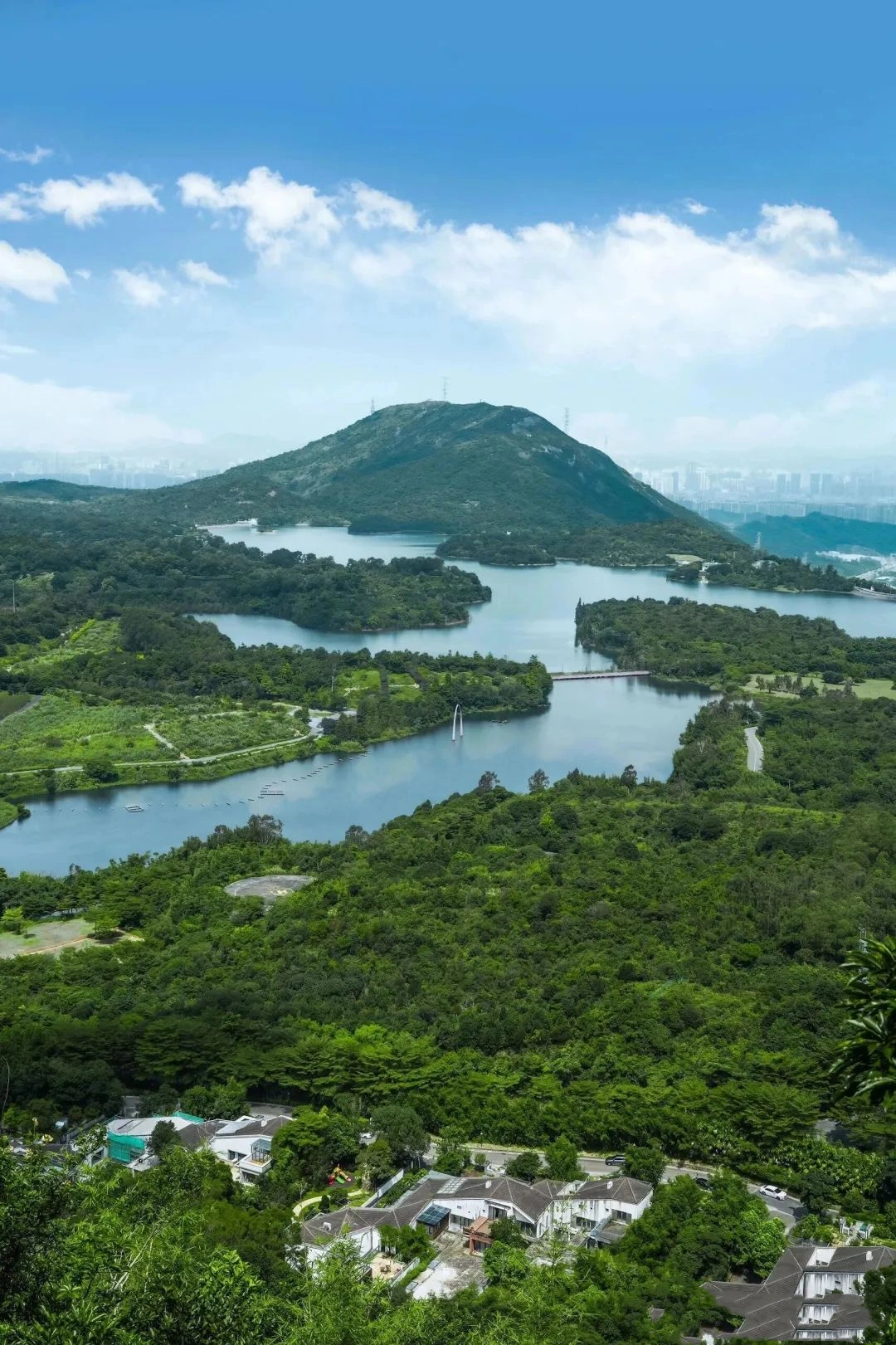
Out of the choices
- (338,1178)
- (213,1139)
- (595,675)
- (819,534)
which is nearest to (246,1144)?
(213,1139)

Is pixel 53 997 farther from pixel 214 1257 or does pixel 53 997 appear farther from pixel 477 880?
pixel 214 1257

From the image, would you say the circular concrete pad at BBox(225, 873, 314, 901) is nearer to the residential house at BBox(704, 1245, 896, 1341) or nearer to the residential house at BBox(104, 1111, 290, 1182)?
the residential house at BBox(104, 1111, 290, 1182)

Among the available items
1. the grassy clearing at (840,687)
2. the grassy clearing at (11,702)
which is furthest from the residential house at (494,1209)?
the grassy clearing at (840,687)

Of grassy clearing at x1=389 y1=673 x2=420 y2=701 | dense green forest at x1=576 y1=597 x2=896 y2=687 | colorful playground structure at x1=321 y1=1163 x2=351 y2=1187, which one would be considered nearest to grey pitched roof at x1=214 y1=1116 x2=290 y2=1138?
colorful playground structure at x1=321 y1=1163 x2=351 y2=1187

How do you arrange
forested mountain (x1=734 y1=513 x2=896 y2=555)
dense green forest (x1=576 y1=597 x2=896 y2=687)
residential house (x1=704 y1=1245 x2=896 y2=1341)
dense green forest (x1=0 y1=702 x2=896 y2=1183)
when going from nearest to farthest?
residential house (x1=704 y1=1245 x2=896 y2=1341) → dense green forest (x1=0 y1=702 x2=896 y2=1183) → dense green forest (x1=576 y1=597 x2=896 y2=687) → forested mountain (x1=734 y1=513 x2=896 y2=555)

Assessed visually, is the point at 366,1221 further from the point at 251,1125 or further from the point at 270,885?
the point at 270,885

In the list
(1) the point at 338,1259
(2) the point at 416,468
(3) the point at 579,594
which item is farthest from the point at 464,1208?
(2) the point at 416,468

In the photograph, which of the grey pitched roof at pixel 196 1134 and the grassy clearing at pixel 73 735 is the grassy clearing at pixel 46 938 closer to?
the grey pitched roof at pixel 196 1134
